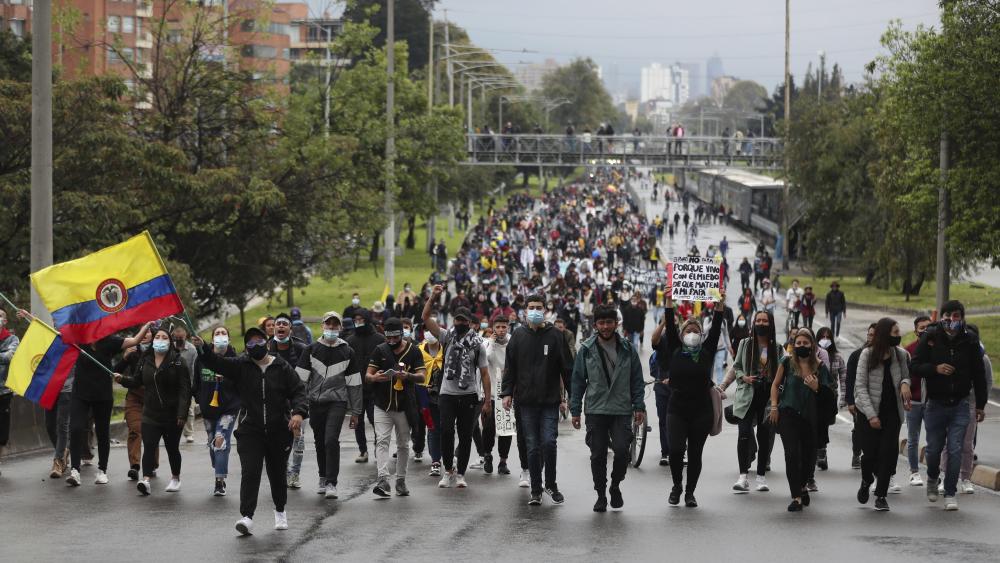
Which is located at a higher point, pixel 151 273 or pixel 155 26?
pixel 155 26

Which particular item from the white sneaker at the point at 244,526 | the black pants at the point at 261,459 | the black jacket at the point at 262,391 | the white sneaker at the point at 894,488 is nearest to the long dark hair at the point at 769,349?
the white sneaker at the point at 894,488

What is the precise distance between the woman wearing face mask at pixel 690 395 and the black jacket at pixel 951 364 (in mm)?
1783

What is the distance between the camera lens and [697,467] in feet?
42.8

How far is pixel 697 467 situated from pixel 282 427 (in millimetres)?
3474

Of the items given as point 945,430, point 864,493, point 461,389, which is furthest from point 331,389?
point 945,430

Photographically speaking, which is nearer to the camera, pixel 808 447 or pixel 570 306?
pixel 808 447

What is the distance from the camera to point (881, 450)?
13094 millimetres

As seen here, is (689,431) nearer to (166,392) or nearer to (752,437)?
(752,437)

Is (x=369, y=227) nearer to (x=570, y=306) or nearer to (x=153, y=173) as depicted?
(x=570, y=306)

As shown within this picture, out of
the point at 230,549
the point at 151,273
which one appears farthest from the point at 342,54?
the point at 230,549

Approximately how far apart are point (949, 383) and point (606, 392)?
9.58 ft

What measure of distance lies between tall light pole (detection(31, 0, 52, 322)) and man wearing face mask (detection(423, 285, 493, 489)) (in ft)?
18.5

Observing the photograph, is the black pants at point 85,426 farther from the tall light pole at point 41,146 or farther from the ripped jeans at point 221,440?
the tall light pole at point 41,146

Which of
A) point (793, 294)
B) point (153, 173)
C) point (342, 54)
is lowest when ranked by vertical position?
point (793, 294)
